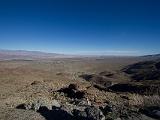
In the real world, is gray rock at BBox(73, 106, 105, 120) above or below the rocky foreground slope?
above

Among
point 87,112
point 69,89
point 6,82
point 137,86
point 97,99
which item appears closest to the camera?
point 87,112

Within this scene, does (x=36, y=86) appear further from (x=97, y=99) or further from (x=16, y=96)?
(x=97, y=99)

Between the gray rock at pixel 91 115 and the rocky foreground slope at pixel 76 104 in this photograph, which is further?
the rocky foreground slope at pixel 76 104

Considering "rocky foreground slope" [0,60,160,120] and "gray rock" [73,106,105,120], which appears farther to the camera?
"rocky foreground slope" [0,60,160,120]

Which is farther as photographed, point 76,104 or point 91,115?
point 76,104

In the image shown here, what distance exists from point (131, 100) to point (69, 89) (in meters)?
10.00

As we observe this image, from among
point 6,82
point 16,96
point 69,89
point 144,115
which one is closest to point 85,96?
point 69,89

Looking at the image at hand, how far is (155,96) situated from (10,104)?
20179 mm

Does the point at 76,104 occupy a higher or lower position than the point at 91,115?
lower

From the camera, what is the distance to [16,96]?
38969 millimetres

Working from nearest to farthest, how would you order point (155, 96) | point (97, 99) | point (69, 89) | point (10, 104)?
1. point (10, 104)
2. point (97, 99)
3. point (155, 96)
4. point (69, 89)

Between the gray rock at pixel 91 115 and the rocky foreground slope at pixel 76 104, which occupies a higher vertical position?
the gray rock at pixel 91 115

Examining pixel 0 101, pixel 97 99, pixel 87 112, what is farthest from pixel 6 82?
pixel 87 112

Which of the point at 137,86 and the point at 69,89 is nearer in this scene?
the point at 69,89
